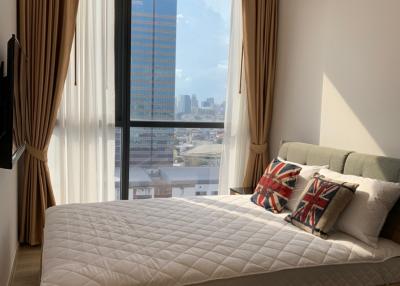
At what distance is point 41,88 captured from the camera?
10.6 ft

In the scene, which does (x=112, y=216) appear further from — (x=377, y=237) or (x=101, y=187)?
(x=377, y=237)

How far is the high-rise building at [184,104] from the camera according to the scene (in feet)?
13.2

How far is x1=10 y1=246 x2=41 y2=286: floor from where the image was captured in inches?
107

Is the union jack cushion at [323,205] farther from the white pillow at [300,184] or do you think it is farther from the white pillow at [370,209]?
the white pillow at [300,184]

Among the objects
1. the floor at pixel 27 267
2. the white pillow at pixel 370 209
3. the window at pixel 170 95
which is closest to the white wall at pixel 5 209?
the floor at pixel 27 267

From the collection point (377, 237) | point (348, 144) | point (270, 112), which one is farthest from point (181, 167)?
point (377, 237)

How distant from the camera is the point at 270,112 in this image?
160 inches

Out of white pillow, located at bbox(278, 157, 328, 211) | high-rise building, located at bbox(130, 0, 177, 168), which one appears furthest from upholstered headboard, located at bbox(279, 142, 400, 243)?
high-rise building, located at bbox(130, 0, 177, 168)

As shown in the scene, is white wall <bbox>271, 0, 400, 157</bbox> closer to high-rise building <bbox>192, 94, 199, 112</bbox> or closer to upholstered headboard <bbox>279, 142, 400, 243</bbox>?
upholstered headboard <bbox>279, 142, 400, 243</bbox>

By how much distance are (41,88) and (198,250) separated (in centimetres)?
214

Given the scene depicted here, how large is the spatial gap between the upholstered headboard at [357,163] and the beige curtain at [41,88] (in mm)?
2204

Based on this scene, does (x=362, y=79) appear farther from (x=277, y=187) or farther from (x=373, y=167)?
(x=277, y=187)

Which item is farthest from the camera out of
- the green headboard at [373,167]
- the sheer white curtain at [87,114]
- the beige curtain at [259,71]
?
the beige curtain at [259,71]

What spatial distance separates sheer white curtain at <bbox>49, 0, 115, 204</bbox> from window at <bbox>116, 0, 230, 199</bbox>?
0.66 feet
